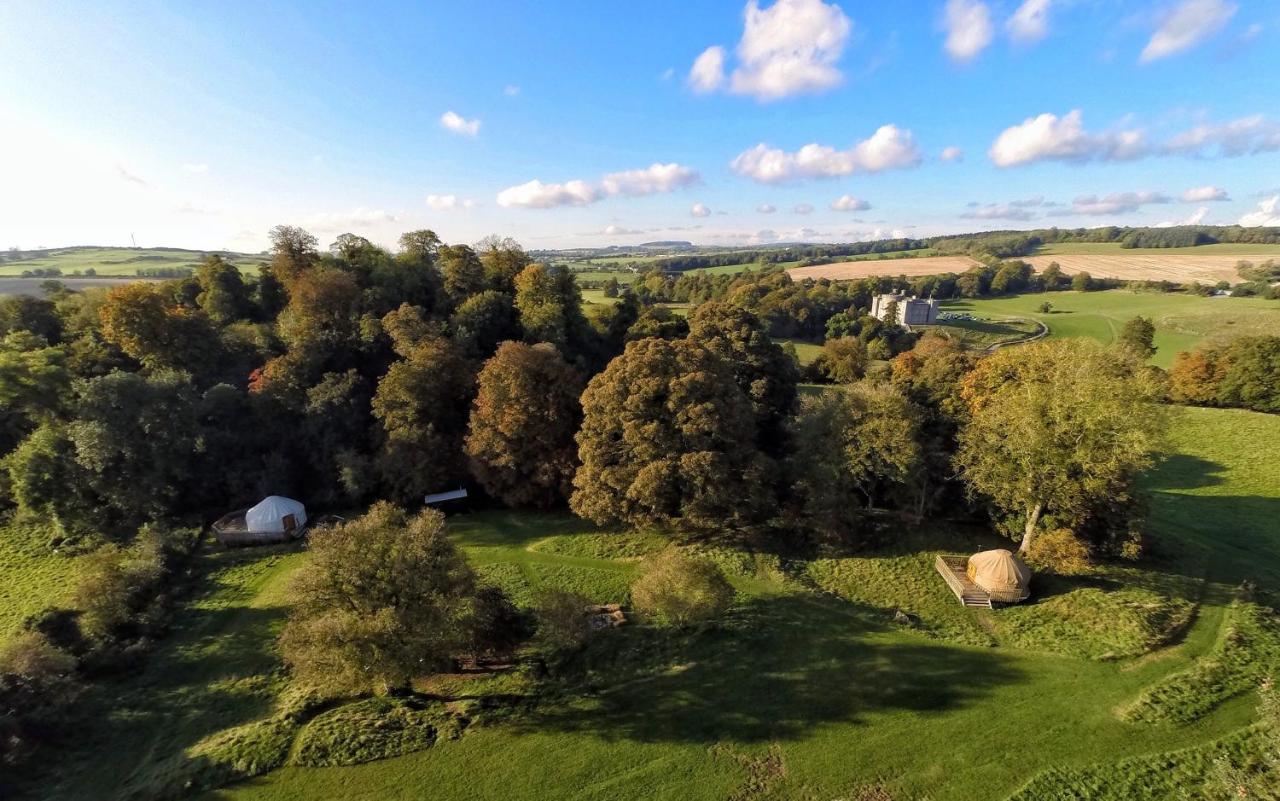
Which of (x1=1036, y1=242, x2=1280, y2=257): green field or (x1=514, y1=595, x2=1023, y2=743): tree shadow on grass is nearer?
(x1=514, y1=595, x2=1023, y2=743): tree shadow on grass

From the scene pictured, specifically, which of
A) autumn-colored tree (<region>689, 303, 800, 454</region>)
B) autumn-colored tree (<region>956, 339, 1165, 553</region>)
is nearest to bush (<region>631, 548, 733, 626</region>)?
autumn-colored tree (<region>956, 339, 1165, 553</region>)

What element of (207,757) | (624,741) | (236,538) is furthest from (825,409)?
(236,538)

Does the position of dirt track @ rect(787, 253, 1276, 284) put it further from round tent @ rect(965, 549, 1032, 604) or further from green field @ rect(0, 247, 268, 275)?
green field @ rect(0, 247, 268, 275)

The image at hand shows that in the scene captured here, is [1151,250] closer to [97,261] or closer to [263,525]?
[263,525]

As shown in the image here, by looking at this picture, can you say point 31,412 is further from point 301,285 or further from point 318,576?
point 318,576

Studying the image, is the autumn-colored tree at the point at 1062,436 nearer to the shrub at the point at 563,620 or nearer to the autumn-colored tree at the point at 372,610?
the shrub at the point at 563,620

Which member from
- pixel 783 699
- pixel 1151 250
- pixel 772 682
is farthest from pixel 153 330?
pixel 1151 250

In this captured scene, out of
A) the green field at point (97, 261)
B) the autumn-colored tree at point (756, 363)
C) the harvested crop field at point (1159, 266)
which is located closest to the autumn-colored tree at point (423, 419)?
the autumn-colored tree at point (756, 363)
